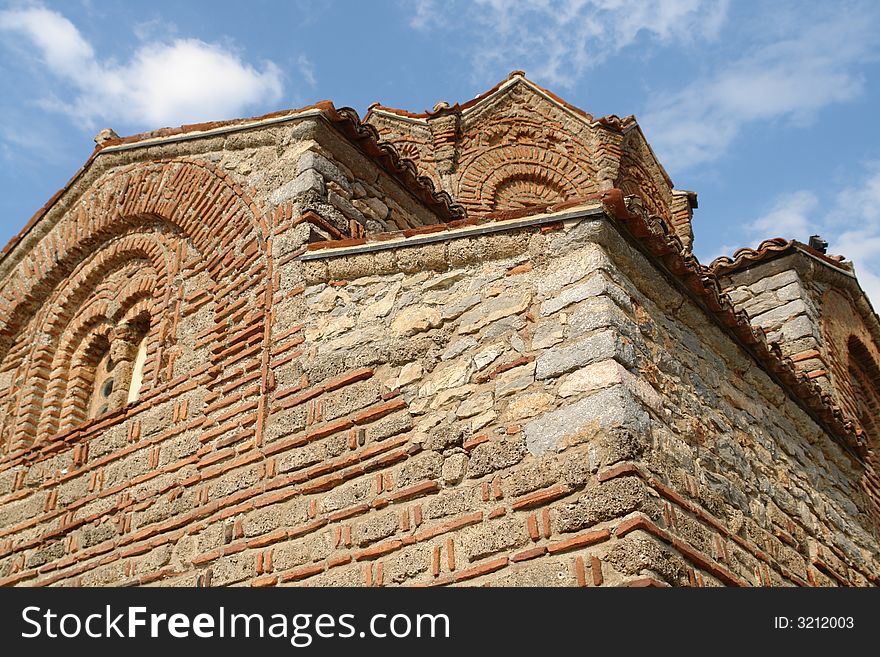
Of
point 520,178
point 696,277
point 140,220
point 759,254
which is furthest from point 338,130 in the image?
point 520,178

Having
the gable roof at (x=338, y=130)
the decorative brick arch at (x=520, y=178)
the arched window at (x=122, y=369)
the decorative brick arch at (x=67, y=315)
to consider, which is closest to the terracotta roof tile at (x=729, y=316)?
the gable roof at (x=338, y=130)

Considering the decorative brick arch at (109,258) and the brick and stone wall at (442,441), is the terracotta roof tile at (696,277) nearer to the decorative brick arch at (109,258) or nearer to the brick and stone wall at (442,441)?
the brick and stone wall at (442,441)

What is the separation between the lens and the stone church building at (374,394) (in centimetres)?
388

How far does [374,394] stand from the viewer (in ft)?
14.8

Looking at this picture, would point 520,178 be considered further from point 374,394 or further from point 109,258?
point 374,394

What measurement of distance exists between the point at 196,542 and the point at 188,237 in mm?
2283

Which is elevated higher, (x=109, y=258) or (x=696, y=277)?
(x=109, y=258)

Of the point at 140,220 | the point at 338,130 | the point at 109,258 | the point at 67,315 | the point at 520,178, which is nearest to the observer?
the point at 338,130

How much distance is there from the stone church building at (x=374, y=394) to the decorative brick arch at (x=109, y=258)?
0.02 m

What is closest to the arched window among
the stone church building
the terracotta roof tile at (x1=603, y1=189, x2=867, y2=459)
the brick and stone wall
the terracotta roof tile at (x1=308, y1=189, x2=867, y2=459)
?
the stone church building

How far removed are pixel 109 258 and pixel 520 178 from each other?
603cm

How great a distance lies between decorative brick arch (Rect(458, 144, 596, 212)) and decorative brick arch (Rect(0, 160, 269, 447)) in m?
5.10
